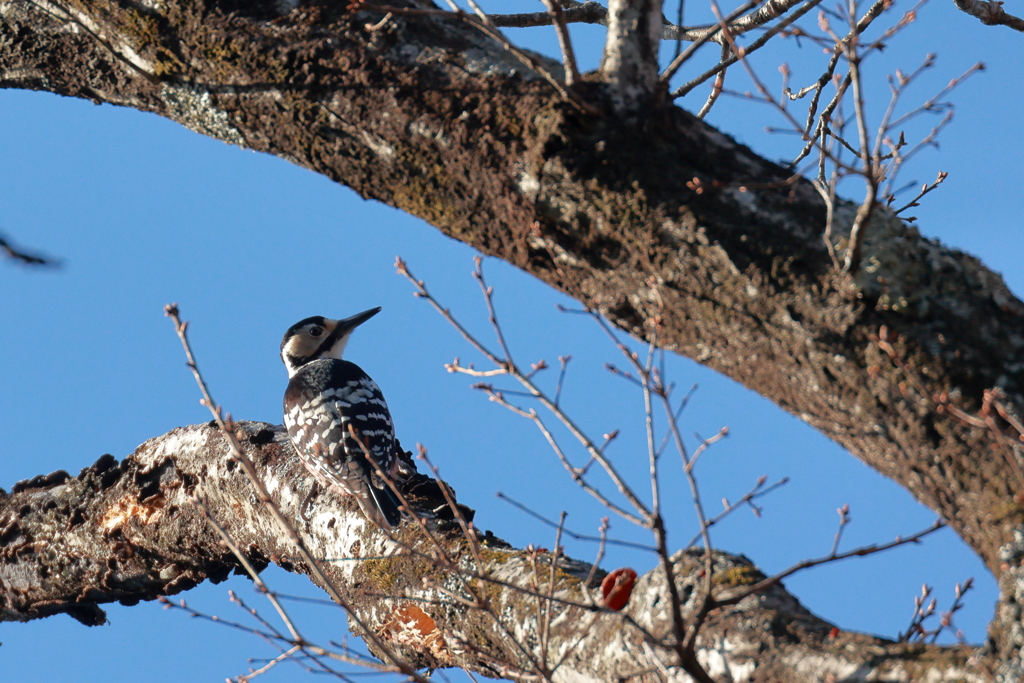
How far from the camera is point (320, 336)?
5.59 meters

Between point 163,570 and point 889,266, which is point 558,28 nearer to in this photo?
point 889,266

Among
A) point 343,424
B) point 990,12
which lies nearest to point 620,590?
point 343,424

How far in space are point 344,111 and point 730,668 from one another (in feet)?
5.29

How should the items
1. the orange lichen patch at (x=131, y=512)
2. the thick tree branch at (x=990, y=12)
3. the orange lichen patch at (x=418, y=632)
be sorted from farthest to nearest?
the orange lichen patch at (x=131, y=512)
the thick tree branch at (x=990, y=12)
the orange lichen patch at (x=418, y=632)

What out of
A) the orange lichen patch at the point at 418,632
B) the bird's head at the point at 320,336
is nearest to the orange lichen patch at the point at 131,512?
the bird's head at the point at 320,336

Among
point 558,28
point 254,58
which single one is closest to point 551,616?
point 558,28

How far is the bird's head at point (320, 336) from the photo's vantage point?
558 centimetres

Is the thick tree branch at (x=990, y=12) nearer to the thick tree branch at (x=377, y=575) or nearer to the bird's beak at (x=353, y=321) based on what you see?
the thick tree branch at (x=377, y=575)

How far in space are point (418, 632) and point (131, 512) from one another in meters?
2.13

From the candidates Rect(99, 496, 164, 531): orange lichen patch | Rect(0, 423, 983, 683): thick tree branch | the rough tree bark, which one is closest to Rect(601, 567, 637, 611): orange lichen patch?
Rect(0, 423, 983, 683): thick tree branch

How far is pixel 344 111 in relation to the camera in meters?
1.90

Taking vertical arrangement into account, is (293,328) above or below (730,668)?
above

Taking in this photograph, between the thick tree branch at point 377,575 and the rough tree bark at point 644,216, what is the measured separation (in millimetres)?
127

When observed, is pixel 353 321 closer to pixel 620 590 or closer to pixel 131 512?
pixel 131 512
